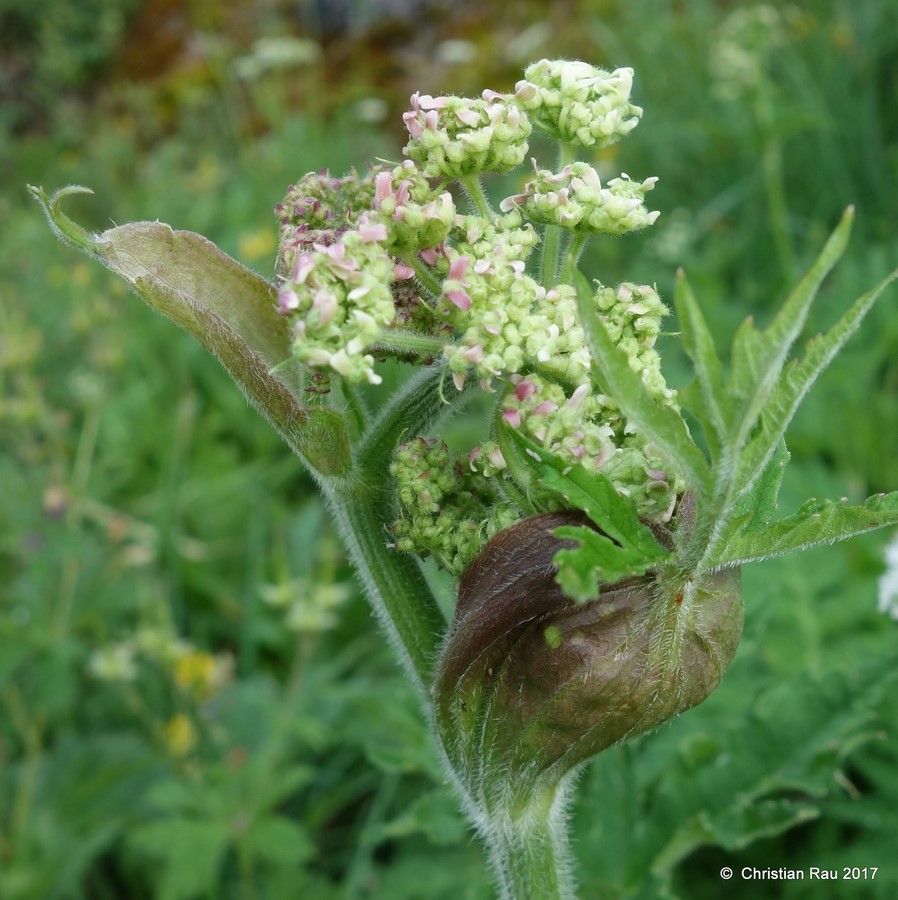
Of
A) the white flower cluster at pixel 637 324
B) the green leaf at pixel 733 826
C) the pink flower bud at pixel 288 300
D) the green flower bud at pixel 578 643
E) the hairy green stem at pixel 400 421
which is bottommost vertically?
the green leaf at pixel 733 826

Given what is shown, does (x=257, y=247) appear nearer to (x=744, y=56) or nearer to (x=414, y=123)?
(x=744, y=56)

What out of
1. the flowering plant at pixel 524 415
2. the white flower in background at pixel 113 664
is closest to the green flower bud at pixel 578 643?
the flowering plant at pixel 524 415

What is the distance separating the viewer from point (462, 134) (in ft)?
4.00

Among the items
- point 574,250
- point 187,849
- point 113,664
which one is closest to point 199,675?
point 113,664

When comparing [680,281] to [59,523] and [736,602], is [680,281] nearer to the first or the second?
[736,602]

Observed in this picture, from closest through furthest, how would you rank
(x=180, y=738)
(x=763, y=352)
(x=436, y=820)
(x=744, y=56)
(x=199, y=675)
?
(x=763, y=352), (x=436, y=820), (x=180, y=738), (x=199, y=675), (x=744, y=56)

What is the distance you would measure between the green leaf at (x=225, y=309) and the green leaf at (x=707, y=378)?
0.44 metres

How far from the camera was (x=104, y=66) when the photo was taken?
1204cm

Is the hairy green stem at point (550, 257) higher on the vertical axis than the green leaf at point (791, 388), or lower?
higher

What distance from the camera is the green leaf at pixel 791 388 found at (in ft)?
3.37

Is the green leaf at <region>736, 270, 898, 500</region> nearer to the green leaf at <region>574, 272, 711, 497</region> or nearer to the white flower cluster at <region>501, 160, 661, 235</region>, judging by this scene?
the green leaf at <region>574, 272, 711, 497</region>

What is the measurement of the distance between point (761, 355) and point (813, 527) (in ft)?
0.69

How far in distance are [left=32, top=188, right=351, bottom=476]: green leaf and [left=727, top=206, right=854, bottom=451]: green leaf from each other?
0.48m

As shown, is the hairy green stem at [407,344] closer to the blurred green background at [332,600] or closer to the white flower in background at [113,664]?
the blurred green background at [332,600]
